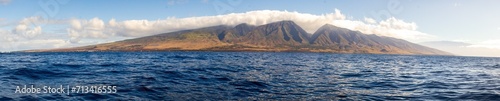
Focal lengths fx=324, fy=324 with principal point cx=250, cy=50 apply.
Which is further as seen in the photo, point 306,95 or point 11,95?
point 306,95

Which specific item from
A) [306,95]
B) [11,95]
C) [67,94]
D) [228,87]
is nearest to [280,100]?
[306,95]

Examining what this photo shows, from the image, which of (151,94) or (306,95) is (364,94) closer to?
(306,95)

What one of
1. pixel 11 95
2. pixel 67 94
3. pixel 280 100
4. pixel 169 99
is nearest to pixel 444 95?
pixel 280 100

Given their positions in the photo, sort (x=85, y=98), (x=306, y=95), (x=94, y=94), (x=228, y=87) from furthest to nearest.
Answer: (x=228, y=87)
(x=306, y=95)
(x=94, y=94)
(x=85, y=98)

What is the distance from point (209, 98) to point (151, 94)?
3481 millimetres

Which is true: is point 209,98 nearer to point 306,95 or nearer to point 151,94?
point 151,94

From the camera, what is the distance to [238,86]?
23.3m

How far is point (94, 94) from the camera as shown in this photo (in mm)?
17656

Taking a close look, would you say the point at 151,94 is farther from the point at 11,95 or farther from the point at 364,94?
the point at 364,94

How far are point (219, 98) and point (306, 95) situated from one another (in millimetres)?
5298

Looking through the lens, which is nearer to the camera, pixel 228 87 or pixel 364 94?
pixel 364 94

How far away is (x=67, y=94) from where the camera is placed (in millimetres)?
17656

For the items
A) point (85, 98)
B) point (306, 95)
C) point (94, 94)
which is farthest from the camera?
point (306, 95)

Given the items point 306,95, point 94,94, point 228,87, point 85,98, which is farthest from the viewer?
point 228,87
